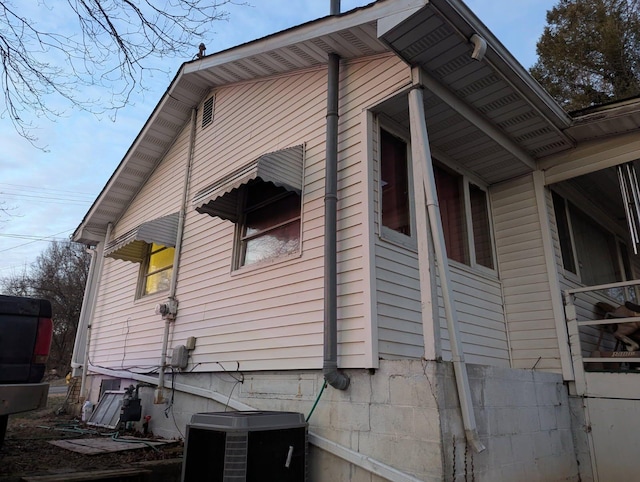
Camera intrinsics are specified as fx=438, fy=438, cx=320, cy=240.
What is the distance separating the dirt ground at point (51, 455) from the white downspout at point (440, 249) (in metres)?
3.10

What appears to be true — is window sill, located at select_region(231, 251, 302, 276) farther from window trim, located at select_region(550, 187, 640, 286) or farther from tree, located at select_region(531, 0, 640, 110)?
tree, located at select_region(531, 0, 640, 110)

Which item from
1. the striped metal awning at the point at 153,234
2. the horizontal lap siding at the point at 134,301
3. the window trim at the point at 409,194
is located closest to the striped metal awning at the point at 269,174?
the window trim at the point at 409,194

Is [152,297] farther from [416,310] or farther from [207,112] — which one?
[416,310]

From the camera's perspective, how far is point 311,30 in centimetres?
490

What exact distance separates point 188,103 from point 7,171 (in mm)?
3452

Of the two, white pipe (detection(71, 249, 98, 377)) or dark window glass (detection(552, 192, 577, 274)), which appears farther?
white pipe (detection(71, 249, 98, 377))

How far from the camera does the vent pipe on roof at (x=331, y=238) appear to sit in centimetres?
389

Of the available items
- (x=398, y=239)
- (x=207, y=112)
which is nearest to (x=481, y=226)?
(x=398, y=239)

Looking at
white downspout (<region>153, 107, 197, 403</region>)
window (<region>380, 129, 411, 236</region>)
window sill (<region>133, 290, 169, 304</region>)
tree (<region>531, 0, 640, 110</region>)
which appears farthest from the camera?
tree (<region>531, 0, 640, 110</region>)

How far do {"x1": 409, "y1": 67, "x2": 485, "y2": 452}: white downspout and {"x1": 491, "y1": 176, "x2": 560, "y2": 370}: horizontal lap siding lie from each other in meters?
2.37

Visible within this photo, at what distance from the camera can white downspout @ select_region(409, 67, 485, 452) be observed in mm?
3346

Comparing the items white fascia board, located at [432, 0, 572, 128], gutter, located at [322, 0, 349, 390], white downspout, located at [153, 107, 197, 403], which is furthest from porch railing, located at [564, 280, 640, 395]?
white downspout, located at [153, 107, 197, 403]

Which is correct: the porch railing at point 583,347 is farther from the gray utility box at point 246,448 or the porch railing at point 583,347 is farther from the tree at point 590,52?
the tree at point 590,52

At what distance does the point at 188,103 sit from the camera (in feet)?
25.6
